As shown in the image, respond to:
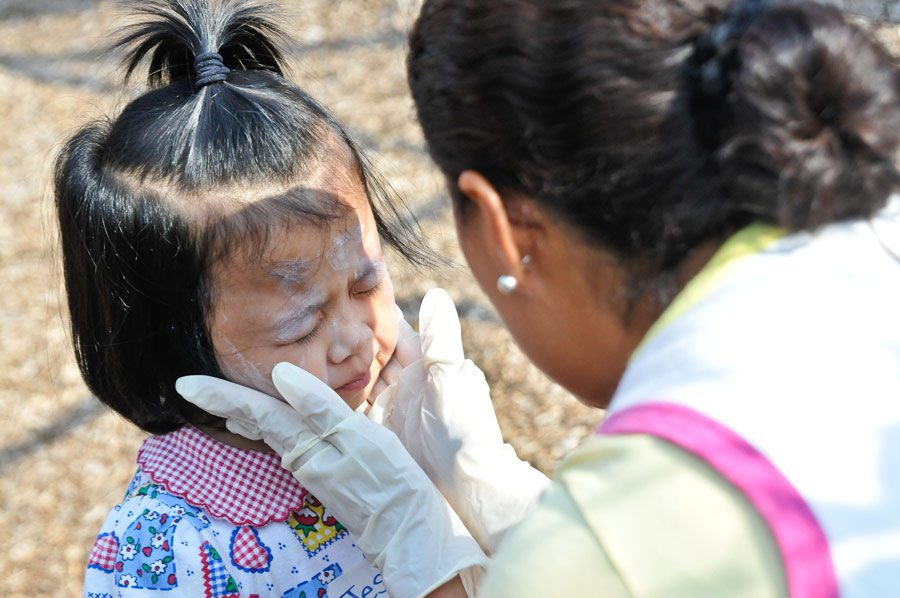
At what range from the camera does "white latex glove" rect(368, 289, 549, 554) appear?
1.72m

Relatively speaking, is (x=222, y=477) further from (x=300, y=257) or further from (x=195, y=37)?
(x=195, y=37)

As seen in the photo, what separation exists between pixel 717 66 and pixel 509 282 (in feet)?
1.09

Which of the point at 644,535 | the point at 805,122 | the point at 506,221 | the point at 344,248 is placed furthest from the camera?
the point at 344,248

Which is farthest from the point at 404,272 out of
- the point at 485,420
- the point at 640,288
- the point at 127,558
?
the point at 640,288

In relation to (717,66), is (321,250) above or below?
below

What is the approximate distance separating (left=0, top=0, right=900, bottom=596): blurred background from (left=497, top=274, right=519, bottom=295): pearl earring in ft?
3.33

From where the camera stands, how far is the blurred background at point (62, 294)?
121 inches

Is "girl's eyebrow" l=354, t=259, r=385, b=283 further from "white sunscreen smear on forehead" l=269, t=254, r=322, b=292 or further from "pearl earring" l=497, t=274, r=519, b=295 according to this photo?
"pearl earring" l=497, t=274, r=519, b=295

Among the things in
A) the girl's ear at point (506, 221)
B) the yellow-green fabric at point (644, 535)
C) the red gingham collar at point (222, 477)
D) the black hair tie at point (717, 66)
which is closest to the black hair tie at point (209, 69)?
the red gingham collar at point (222, 477)

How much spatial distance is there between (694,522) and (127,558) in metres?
0.96

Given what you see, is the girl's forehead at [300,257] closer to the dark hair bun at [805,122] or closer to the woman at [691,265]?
the woman at [691,265]

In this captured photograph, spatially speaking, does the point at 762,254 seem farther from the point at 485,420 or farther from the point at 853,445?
the point at 485,420

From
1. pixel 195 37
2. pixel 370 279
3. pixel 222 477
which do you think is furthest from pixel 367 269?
pixel 195 37

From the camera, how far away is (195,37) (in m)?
1.77
